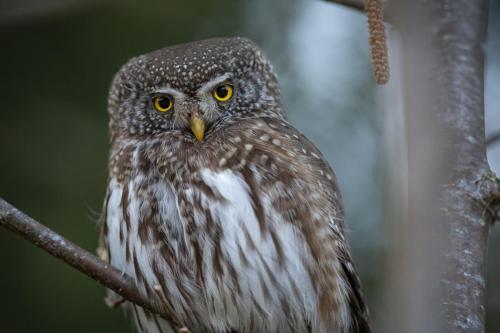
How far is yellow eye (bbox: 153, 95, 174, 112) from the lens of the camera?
12.5 ft

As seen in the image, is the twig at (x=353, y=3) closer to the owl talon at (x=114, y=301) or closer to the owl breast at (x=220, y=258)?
the owl breast at (x=220, y=258)

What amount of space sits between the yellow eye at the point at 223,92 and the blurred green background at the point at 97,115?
50.4 inches

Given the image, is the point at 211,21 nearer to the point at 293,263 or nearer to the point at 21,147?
the point at 21,147

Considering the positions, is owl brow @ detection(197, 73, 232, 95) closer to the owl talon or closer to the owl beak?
the owl beak

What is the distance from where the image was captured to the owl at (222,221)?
3346mm

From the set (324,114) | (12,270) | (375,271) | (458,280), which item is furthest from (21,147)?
(458,280)

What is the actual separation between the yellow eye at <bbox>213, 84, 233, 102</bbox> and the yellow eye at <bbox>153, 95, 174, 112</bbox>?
0.22 metres

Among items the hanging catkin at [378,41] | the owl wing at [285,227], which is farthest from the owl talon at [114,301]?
the hanging catkin at [378,41]

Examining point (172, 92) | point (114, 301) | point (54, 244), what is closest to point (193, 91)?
Answer: point (172, 92)

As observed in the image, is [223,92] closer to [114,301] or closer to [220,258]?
[220,258]

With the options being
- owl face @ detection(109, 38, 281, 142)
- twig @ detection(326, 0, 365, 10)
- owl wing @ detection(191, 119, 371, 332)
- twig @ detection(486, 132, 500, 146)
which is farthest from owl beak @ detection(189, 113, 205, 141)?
twig @ detection(486, 132, 500, 146)

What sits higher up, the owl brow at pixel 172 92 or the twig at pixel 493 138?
the owl brow at pixel 172 92

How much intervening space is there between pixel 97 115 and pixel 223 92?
172 cm

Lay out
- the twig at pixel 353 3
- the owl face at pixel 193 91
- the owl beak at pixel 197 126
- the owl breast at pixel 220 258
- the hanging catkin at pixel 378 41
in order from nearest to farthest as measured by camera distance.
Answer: the hanging catkin at pixel 378 41 < the owl breast at pixel 220 258 < the twig at pixel 353 3 < the owl beak at pixel 197 126 < the owl face at pixel 193 91
